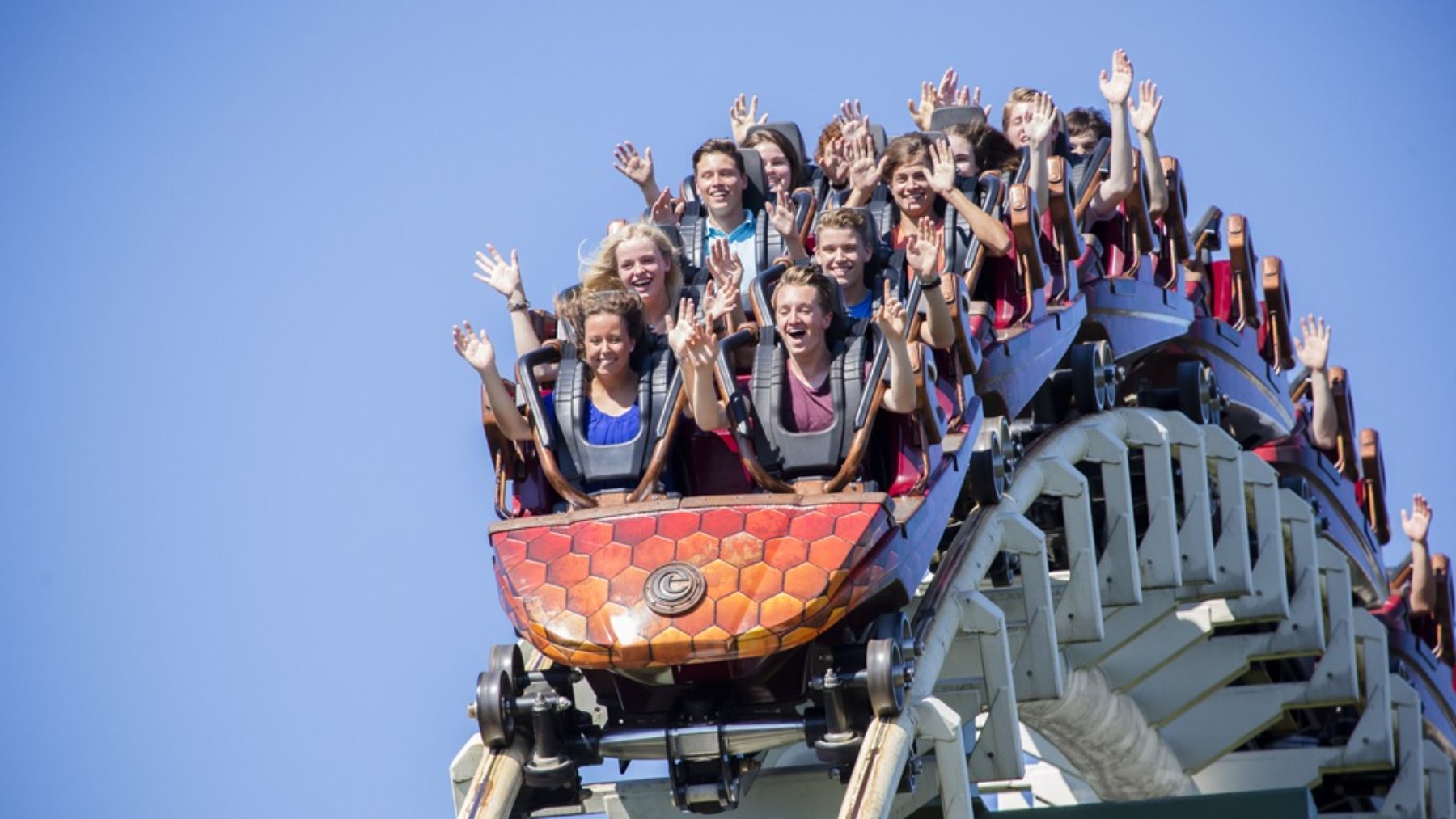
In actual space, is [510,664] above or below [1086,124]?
below

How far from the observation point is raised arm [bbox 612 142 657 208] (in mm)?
11375

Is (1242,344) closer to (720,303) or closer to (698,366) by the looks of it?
(720,303)

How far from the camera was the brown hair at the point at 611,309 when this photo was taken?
8.24 meters

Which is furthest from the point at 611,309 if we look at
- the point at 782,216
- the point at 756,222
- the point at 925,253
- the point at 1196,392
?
the point at 1196,392

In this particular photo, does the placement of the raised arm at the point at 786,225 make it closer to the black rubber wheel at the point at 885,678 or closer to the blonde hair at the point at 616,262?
the blonde hair at the point at 616,262

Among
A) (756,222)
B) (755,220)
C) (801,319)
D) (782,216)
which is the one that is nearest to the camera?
(801,319)

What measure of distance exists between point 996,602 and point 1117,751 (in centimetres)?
245

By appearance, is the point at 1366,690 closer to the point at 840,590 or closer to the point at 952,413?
the point at 952,413

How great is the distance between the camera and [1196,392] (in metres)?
11.9

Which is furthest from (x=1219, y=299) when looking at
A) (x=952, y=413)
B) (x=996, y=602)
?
(x=952, y=413)

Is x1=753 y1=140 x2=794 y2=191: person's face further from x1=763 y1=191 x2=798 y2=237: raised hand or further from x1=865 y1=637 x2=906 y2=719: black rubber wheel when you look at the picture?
x1=865 y1=637 x2=906 y2=719: black rubber wheel

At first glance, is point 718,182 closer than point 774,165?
Yes

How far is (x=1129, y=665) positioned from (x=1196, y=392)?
52.4 inches

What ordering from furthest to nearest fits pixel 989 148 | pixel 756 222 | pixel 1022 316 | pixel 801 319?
1. pixel 989 148
2. pixel 756 222
3. pixel 1022 316
4. pixel 801 319
